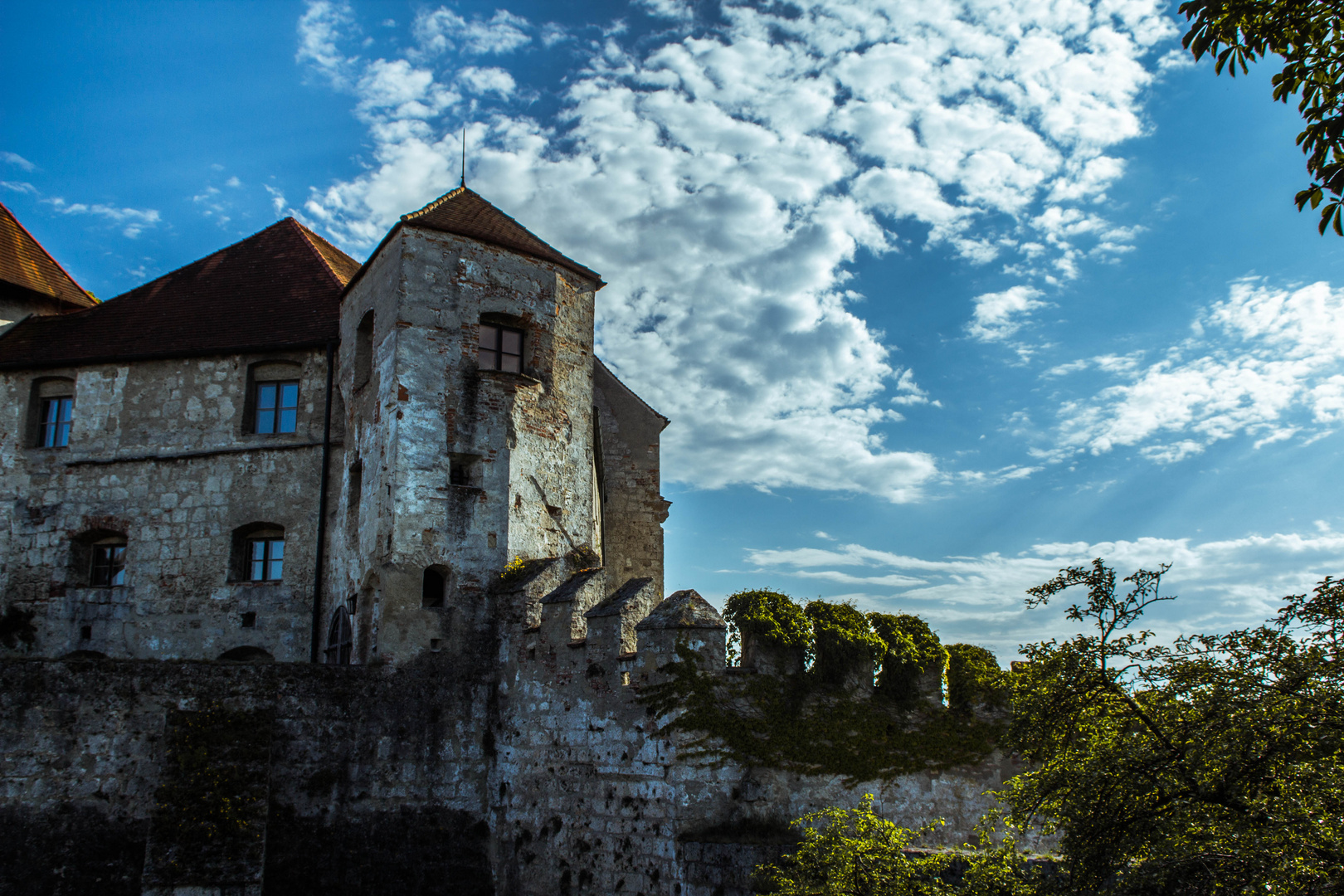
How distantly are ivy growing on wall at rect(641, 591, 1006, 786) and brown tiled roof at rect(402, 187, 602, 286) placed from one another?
7.67 meters

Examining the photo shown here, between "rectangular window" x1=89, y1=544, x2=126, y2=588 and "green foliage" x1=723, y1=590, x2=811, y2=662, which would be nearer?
"green foliage" x1=723, y1=590, x2=811, y2=662

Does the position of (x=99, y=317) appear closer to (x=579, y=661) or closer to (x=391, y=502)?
(x=391, y=502)

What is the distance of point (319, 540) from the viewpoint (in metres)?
17.1

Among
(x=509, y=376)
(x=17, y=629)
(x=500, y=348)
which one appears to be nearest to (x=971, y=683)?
(x=509, y=376)

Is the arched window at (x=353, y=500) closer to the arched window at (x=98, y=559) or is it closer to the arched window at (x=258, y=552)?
the arched window at (x=258, y=552)

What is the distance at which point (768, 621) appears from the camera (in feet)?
37.4

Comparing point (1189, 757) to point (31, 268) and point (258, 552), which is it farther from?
point (31, 268)

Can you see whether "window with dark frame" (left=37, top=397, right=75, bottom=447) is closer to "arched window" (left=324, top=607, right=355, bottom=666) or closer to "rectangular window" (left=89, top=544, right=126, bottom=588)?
"rectangular window" (left=89, top=544, right=126, bottom=588)

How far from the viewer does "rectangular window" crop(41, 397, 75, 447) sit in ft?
63.0

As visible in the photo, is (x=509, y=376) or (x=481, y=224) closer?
(x=509, y=376)

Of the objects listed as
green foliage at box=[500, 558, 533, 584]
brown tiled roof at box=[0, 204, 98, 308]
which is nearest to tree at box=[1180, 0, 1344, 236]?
green foliage at box=[500, 558, 533, 584]

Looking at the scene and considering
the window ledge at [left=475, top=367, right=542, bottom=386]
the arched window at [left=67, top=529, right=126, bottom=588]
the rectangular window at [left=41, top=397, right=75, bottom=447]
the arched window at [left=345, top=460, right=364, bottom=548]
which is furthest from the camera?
the rectangular window at [left=41, top=397, right=75, bottom=447]

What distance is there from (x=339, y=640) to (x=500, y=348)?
5.42 meters

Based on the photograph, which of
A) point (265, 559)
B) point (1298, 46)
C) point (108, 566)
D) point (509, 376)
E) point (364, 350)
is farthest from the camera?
Result: point (108, 566)
